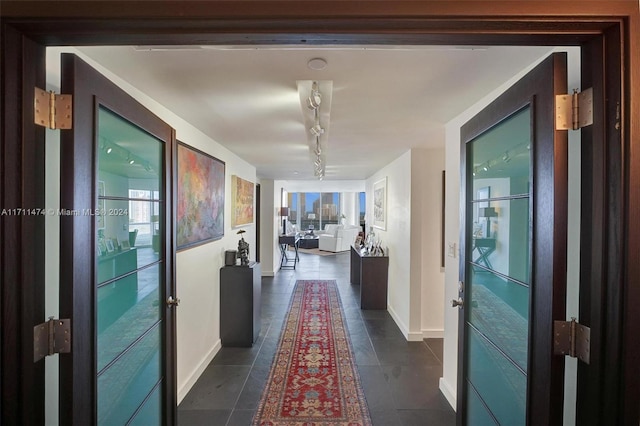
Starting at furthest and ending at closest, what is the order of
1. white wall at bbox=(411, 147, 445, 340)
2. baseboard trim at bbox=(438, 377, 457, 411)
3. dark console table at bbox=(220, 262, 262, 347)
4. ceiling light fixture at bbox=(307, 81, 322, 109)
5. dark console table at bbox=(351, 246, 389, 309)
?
dark console table at bbox=(351, 246, 389, 309) < white wall at bbox=(411, 147, 445, 340) < dark console table at bbox=(220, 262, 262, 347) < baseboard trim at bbox=(438, 377, 457, 411) < ceiling light fixture at bbox=(307, 81, 322, 109)

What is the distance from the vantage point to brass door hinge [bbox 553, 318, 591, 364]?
2.84 ft

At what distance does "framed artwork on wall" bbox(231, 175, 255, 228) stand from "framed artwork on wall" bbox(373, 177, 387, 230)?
7.21ft

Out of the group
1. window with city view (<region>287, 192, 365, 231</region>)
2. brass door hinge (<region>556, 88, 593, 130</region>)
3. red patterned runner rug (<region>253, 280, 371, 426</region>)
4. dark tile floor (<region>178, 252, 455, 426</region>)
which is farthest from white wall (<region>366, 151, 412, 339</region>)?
window with city view (<region>287, 192, 365, 231</region>)

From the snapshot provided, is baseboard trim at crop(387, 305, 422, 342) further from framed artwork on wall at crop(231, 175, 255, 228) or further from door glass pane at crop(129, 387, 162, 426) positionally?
door glass pane at crop(129, 387, 162, 426)

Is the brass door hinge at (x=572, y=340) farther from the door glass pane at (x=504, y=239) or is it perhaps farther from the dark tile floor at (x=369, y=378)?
the dark tile floor at (x=369, y=378)

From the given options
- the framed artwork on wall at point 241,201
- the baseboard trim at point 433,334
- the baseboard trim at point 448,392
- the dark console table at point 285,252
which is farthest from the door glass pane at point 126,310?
the dark console table at point 285,252

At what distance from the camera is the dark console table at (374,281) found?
445cm

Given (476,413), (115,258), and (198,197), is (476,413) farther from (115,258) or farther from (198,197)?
(198,197)

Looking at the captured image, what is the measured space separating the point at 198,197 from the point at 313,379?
6.54 feet

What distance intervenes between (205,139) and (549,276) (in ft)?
9.04

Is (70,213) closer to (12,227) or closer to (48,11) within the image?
(12,227)

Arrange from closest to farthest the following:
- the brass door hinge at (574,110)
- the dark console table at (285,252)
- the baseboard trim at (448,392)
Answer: the brass door hinge at (574,110), the baseboard trim at (448,392), the dark console table at (285,252)

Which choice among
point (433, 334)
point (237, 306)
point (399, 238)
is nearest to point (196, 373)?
point (237, 306)

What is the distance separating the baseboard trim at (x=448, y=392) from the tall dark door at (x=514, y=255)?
75cm
